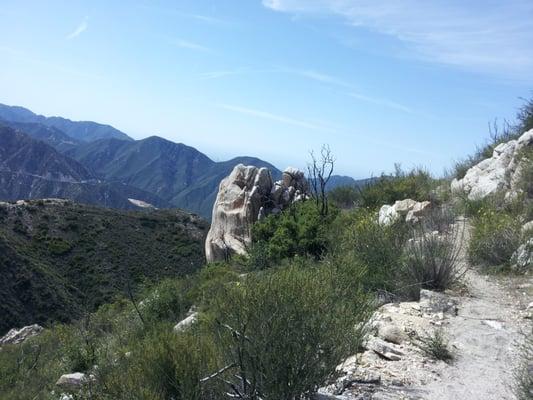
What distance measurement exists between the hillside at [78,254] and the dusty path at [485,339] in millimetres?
29787

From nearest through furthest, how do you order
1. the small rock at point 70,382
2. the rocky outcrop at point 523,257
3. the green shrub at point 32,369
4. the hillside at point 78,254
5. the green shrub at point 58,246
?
the small rock at point 70,382
the rocky outcrop at point 523,257
the green shrub at point 32,369
the hillside at point 78,254
the green shrub at point 58,246

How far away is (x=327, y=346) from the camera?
14.5 feet

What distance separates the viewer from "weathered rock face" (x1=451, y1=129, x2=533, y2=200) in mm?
14148

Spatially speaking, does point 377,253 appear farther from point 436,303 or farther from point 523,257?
point 523,257

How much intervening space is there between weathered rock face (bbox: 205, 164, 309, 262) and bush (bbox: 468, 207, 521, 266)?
14.0 m

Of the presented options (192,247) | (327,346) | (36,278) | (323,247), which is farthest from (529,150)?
(192,247)

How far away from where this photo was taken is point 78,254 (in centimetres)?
5422

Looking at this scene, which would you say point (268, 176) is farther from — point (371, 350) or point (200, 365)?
point (200, 365)

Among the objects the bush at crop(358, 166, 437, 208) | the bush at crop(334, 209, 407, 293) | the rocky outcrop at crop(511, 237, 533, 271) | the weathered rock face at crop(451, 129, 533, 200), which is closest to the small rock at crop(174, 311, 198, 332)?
the bush at crop(334, 209, 407, 293)

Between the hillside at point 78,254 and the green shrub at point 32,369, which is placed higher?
the green shrub at point 32,369

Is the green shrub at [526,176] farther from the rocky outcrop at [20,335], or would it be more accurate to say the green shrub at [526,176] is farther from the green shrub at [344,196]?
the rocky outcrop at [20,335]

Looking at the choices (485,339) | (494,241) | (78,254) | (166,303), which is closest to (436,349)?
(485,339)

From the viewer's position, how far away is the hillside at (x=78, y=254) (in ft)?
124

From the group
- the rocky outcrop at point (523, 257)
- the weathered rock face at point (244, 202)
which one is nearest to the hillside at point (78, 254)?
the weathered rock face at point (244, 202)
